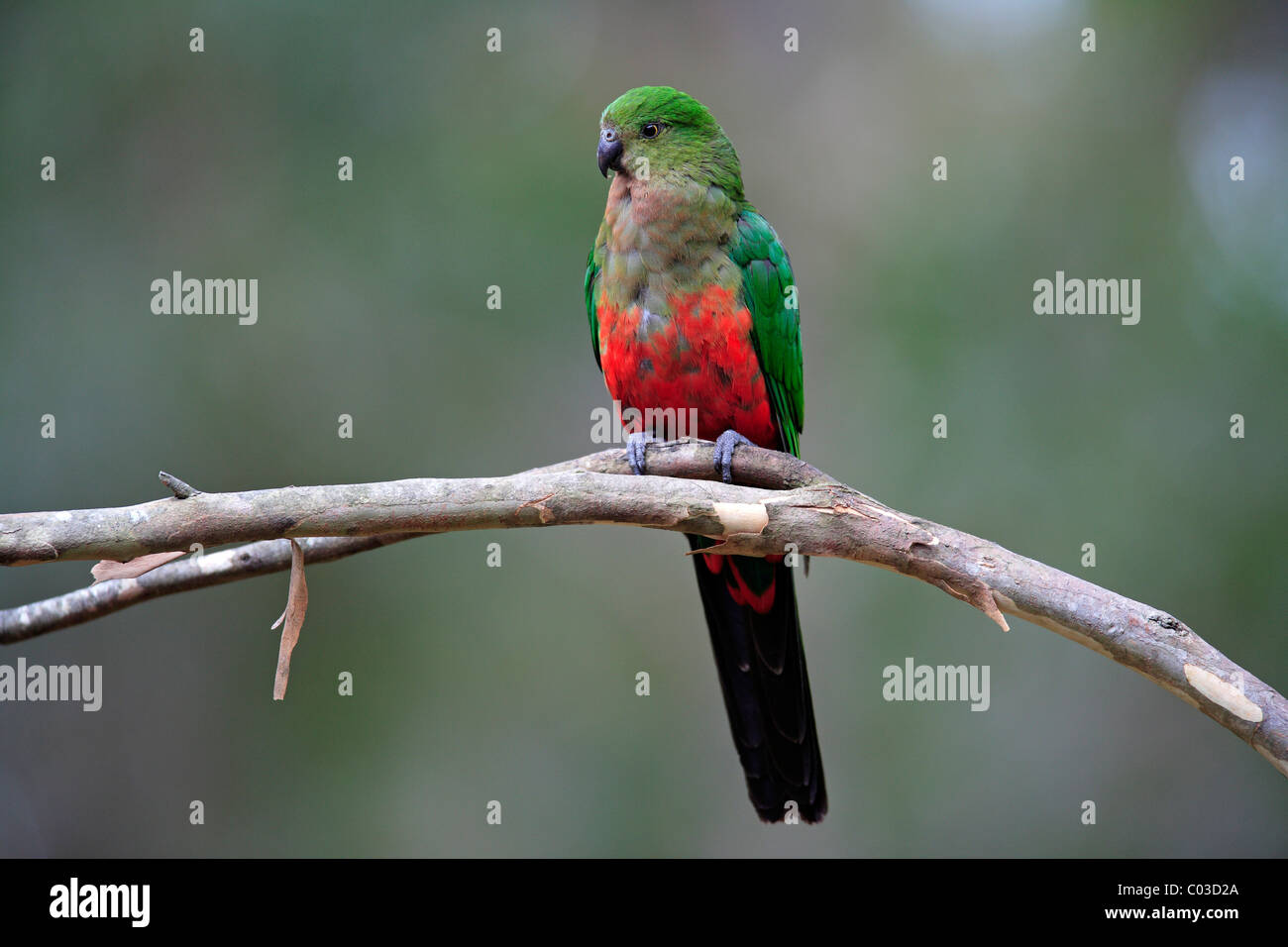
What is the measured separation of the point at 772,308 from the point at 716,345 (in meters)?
0.35

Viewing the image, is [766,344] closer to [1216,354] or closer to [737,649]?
[737,649]

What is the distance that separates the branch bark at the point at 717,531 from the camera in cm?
290

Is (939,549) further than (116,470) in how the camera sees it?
No

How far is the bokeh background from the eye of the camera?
7.18m

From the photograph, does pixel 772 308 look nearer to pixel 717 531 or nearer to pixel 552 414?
pixel 717 531

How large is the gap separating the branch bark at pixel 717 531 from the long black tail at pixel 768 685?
90 centimetres

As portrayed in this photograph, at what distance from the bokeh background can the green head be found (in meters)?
3.30

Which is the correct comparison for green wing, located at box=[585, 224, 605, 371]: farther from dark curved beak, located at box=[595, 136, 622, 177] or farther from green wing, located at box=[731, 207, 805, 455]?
green wing, located at box=[731, 207, 805, 455]

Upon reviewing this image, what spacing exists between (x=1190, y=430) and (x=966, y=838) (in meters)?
3.49

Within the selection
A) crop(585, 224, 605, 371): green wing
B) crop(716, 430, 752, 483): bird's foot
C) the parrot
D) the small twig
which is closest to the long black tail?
the parrot

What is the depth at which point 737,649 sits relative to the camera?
14.3ft

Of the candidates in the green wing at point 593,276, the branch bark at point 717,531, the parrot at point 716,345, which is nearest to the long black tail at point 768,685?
the parrot at point 716,345
